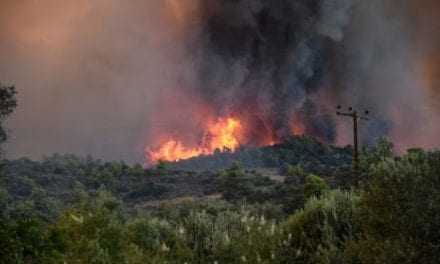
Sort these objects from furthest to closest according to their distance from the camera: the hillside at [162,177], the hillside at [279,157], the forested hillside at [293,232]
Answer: the hillside at [279,157], the hillside at [162,177], the forested hillside at [293,232]

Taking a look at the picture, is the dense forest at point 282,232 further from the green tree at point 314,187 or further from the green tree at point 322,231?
the green tree at point 314,187

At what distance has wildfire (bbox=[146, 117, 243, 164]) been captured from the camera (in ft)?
468

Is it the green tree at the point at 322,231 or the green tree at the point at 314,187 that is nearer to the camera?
the green tree at the point at 322,231

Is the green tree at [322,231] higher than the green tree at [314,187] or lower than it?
lower

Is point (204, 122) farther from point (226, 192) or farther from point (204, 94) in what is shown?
point (226, 192)

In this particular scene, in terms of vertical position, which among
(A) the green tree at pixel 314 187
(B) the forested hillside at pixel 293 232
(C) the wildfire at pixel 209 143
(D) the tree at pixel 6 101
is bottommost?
(B) the forested hillside at pixel 293 232

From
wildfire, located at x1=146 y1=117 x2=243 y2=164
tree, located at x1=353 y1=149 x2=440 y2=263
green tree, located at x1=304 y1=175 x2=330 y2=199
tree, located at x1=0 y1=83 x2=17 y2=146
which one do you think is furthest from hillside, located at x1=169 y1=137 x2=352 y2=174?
tree, located at x1=353 y1=149 x2=440 y2=263

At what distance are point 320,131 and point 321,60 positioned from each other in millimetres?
14476

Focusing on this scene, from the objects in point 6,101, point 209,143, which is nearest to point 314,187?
point 6,101

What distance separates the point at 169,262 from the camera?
20781 millimetres

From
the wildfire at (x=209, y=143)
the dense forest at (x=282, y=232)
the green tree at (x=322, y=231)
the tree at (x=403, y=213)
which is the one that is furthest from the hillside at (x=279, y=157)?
the tree at (x=403, y=213)

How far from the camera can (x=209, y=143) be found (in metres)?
144

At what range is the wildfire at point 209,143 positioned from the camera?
14250cm

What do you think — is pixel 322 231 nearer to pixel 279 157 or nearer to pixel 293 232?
pixel 293 232
